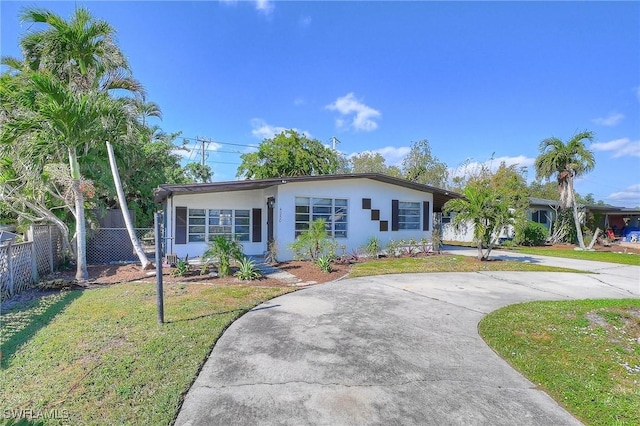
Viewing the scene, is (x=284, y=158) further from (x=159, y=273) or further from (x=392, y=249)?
(x=159, y=273)

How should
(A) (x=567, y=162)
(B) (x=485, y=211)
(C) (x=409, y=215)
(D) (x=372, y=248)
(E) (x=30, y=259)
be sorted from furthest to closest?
(A) (x=567, y=162) → (C) (x=409, y=215) → (D) (x=372, y=248) → (B) (x=485, y=211) → (E) (x=30, y=259)

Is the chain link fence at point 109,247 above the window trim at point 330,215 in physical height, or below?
below

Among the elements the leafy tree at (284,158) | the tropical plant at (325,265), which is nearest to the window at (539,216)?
the leafy tree at (284,158)

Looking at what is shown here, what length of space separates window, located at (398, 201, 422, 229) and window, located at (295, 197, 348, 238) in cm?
292

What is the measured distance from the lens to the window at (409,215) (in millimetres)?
14273

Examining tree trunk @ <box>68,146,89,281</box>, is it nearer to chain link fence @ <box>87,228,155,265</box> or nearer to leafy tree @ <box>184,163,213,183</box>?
→ chain link fence @ <box>87,228,155,265</box>

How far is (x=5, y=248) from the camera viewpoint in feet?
20.5

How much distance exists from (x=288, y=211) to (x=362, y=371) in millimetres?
8634

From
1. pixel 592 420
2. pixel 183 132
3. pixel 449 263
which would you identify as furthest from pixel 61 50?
pixel 183 132

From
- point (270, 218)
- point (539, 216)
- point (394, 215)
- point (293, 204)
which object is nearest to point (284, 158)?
point (270, 218)

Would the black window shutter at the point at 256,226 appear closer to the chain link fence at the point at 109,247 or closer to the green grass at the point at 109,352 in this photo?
the chain link fence at the point at 109,247

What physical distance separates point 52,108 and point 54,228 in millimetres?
4119

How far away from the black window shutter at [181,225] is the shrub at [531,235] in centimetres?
1803

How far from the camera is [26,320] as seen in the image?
16.5ft
